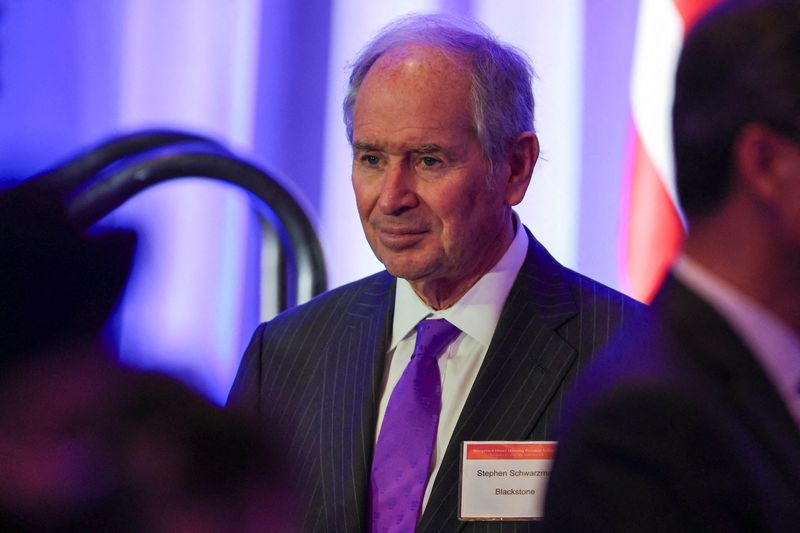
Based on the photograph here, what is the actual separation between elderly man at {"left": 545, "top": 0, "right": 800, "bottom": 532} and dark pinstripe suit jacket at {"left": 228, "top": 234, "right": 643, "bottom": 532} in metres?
0.96

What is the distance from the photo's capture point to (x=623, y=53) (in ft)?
11.0

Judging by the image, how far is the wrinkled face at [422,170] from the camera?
192cm

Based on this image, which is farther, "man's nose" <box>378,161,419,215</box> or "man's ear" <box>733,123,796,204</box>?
"man's nose" <box>378,161,419,215</box>

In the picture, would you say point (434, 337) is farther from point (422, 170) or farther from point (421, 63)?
point (421, 63)

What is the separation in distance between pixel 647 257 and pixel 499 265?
1.35 meters

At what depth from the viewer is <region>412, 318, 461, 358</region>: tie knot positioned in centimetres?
194

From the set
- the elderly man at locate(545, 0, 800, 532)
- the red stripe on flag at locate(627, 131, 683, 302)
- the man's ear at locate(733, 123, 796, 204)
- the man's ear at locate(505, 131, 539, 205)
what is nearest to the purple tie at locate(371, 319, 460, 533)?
the man's ear at locate(505, 131, 539, 205)

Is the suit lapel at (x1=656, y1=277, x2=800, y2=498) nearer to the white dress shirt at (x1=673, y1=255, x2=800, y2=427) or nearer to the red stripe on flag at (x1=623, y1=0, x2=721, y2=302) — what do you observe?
the white dress shirt at (x1=673, y1=255, x2=800, y2=427)

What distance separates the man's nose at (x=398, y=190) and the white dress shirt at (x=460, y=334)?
0.63 ft

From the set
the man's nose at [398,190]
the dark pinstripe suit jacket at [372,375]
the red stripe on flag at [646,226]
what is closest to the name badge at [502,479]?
the dark pinstripe suit jacket at [372,375]

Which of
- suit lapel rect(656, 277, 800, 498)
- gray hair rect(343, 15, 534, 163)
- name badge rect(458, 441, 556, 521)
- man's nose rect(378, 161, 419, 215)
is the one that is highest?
gray hair rect(343, 15, 534, 163)

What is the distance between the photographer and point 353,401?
1.97m

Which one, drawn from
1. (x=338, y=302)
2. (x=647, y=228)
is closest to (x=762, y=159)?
(x=338, y=302)

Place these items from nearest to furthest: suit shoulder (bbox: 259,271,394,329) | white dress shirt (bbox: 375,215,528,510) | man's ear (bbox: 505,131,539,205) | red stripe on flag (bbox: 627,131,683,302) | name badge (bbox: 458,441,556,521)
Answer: name badge (bbox: 458,441,556,521) → white dress shirt (bbox: 375,215,528,510) → man's ear (bbox: 505,131,539,205) → suit shoulder (bbox: 259,271,394,329) → red stripe on flag (bbox: 627,131,683,302)
